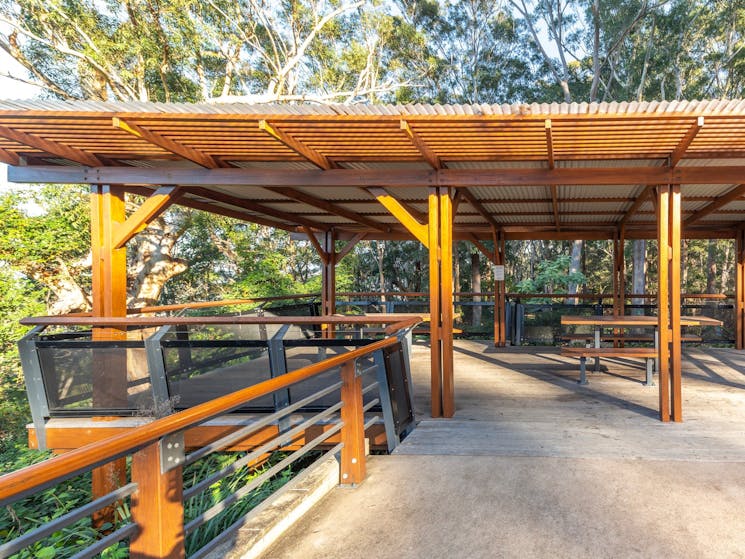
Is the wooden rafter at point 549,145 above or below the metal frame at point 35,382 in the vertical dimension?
above

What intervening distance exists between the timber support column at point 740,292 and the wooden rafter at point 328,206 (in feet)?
22.9

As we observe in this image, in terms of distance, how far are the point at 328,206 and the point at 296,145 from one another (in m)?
3.07

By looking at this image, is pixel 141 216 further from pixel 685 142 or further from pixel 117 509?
pixel 685 142

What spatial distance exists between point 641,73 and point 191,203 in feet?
61.2

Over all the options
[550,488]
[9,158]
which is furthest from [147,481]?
[9,158]

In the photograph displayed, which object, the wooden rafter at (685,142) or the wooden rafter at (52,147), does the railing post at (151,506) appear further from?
the wooden rafter at (685,142)

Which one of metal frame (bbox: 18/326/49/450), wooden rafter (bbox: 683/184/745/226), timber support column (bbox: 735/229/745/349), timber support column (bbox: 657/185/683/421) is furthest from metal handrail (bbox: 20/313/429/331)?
timber support column (bbox: 735/229/745/349)

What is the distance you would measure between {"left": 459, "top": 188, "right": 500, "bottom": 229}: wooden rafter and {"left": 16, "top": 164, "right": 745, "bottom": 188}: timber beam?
91 cm

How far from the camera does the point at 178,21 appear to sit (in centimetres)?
1180

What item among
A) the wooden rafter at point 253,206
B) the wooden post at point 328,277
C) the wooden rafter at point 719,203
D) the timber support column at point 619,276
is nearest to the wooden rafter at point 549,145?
the wooden rafter at point 719,203

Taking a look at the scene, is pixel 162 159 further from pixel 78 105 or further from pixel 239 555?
pixel 239 555

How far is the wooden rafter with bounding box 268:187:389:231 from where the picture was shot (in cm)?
593

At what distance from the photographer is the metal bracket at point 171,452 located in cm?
→ 142

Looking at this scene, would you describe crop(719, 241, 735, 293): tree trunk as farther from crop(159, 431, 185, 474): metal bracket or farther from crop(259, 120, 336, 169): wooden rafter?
crop(159, 431, 185, 474): metal bracket
